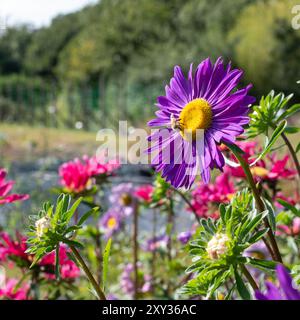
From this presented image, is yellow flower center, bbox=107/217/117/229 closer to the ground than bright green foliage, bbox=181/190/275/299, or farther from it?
farther from it

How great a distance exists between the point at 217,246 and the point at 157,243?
3.02ft

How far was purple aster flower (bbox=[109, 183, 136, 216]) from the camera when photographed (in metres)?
1.33

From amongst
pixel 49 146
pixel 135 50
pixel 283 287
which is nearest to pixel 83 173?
pixel 283 287

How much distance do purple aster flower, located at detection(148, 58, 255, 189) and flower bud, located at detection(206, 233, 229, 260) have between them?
41mm

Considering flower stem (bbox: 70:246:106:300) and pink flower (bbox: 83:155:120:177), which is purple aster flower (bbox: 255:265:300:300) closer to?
flower stem (bbox: 70:246:106:300)

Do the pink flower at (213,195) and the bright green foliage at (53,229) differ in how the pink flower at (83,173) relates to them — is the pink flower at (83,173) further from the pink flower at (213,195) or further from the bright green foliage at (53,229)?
the bright green foliage at (53,229)

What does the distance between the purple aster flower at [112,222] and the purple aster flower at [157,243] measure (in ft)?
0.37

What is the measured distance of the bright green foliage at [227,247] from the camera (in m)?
0.38

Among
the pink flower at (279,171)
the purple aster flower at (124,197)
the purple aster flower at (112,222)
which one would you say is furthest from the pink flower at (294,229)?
the purple aster flower at (112,222)

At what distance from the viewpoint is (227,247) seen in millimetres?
385

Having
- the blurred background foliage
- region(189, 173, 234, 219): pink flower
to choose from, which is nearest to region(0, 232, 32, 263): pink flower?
region(189, 173, 234, 219): pink flower

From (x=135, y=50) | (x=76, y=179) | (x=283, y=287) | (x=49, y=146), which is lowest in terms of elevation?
(x=283, y=287)

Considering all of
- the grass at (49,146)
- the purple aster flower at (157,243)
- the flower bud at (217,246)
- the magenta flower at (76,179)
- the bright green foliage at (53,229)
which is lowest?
the flower bud at (217,246)

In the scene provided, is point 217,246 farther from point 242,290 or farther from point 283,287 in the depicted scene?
point 283,287
